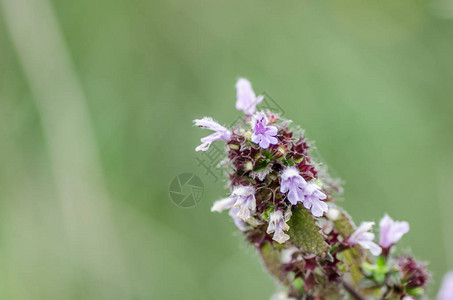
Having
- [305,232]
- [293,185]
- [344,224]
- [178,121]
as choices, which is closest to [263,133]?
[293,185]

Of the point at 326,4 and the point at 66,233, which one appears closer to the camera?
the point at 66,233

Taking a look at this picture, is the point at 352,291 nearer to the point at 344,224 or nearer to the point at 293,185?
the point at 344,224

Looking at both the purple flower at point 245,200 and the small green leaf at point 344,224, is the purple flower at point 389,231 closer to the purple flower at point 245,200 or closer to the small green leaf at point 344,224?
the small green leaf at point 344,224

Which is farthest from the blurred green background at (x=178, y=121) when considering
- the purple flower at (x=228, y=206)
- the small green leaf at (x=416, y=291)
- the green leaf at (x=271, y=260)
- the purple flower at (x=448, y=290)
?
the purple flower at (x=228, y=206)

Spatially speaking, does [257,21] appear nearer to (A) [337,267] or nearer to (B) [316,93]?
(B) [316,93]

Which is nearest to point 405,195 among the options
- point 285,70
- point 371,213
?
point 371,213

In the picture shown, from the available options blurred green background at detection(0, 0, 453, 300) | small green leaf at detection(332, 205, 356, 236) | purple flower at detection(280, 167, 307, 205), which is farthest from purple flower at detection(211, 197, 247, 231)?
blurred green background at detection(0, 0, 453, 300)

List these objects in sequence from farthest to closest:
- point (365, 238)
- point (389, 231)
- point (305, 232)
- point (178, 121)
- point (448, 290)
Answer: point (178, 121) → point (448, 290) → point (389, 231) → point (365, 238) → point (305, 232)

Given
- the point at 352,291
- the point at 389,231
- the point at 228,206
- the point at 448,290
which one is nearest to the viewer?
the point at 228,206
